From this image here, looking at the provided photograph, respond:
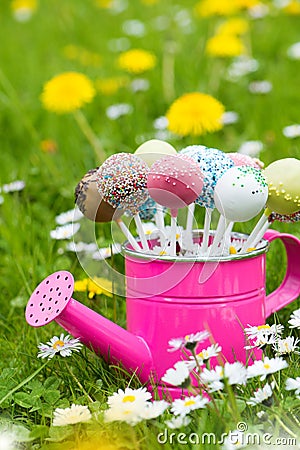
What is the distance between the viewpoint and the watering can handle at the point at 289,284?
1141 millimetres

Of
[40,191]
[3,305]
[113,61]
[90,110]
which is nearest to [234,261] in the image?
[3,305]

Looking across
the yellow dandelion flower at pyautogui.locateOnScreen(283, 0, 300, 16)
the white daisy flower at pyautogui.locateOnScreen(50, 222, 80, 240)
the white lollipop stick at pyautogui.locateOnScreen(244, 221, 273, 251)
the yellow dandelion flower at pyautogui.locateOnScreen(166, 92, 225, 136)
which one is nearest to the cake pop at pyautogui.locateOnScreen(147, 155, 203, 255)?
the white lollipop stick at pyautogui.locateOnScreen(244, 221, 273, 251)

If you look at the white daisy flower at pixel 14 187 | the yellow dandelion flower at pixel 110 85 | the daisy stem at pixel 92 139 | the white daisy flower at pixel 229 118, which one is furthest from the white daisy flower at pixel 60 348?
the yellow dandelion flower at pixel 110 85

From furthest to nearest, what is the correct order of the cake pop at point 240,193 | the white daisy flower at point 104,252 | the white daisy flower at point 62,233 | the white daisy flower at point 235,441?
the white daisy flower at point 62,233 → the white daisy flower at point 104,252 → the cake pop at point 240,193 → the white daisy flower at point 235,441

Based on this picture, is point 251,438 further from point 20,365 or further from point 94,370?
point 20,365

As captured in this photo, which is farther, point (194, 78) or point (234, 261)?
point (194, 78)

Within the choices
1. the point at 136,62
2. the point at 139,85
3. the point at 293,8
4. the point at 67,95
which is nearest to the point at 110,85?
the point at 139,85

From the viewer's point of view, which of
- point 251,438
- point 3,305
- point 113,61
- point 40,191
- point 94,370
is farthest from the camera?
point 113,61

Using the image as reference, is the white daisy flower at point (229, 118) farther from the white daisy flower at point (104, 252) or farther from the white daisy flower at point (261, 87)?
the white daisy flower at point (104, 252)

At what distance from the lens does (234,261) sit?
0.98 m

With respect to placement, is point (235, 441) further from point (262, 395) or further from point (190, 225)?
point (190, 225)

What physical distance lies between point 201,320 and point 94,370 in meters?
0.18

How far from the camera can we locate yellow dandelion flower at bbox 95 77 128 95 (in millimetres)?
2307

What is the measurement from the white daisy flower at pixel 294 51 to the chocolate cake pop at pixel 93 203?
1532 millimetres
